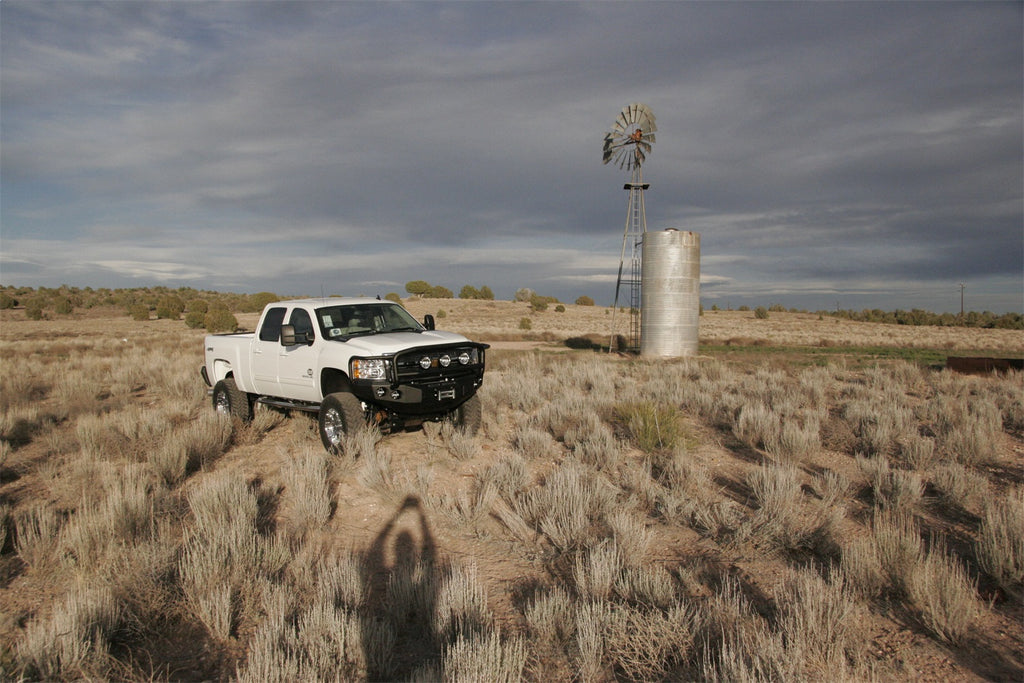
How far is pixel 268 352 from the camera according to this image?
392 inches

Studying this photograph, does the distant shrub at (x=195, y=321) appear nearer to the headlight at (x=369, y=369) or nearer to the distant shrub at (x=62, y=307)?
the distant shrub at (x=62, y=307)

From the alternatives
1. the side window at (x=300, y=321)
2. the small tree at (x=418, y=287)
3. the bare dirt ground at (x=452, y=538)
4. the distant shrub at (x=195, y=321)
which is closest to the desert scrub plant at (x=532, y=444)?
the bare dirt ground at (x=452, y=538)

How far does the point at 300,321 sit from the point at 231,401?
2.36 meters

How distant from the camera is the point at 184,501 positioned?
7.15 metres

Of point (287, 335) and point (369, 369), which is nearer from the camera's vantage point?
point (369, 369)

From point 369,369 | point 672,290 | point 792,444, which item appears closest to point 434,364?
point 369,369

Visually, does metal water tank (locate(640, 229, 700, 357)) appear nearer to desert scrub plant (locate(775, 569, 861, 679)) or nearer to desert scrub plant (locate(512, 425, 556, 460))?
desert scrub plant (locate(512, 425, 556, 460))

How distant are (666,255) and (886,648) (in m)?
20.1

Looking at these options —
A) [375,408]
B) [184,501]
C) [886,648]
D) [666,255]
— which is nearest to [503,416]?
[375,408]

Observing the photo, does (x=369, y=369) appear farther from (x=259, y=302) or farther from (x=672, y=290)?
(x=259, y=302)

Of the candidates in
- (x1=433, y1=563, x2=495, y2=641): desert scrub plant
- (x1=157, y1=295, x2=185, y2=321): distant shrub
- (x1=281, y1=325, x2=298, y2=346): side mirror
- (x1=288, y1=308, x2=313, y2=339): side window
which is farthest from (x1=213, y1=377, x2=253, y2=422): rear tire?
(x1=157, y1=295, x2=185, y2=321): distant shrub

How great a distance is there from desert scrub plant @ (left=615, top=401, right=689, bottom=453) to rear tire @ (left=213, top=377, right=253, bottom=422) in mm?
6746

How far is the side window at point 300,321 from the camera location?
962 centimetres

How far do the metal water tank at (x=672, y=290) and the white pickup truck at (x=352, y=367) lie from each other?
570 inches
